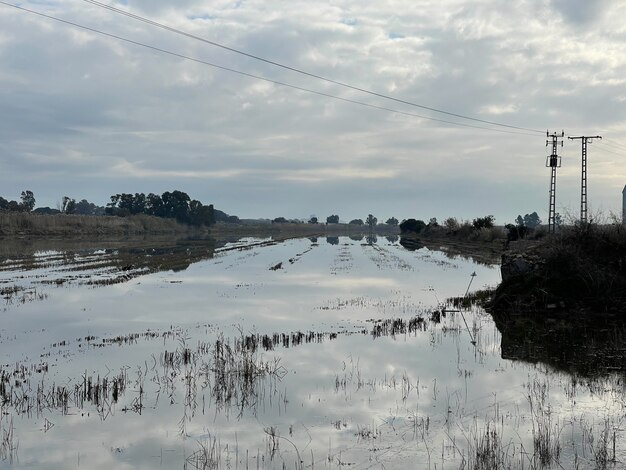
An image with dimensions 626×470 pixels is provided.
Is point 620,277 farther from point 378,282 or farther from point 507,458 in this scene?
point 507,458

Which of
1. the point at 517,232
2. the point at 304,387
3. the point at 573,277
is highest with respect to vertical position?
the point at 517,232

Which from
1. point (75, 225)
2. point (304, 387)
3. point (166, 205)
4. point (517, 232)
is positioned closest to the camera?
point (304, 387)

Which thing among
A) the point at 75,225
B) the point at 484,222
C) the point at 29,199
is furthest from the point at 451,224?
the point at 29,199

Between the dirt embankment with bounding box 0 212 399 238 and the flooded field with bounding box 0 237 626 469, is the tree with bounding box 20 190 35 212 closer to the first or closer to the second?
the dirt embankment with bounding box 0 212 399 238

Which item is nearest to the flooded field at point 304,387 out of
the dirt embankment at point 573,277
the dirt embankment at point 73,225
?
the dirt embankment at point 573,277

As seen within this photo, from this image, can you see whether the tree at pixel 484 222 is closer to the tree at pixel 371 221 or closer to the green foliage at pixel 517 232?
the green foliage at pixel 517 232

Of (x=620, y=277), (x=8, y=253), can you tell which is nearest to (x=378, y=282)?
(x=620, y=277)

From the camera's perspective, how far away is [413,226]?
103 metres

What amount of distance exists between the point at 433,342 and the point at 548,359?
7.79ft

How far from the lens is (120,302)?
18.6 meters

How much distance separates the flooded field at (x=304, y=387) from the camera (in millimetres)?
6094

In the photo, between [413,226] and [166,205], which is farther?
[166,205]

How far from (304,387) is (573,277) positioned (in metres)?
11.4

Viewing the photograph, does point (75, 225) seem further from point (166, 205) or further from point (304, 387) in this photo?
point (304, 387)
